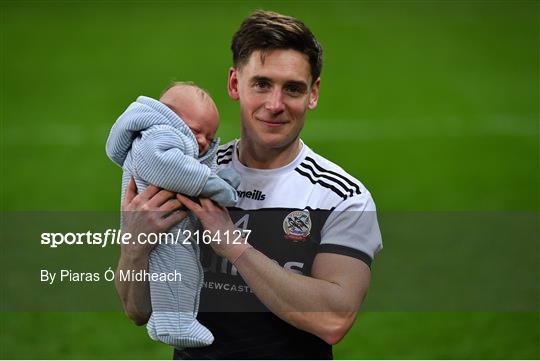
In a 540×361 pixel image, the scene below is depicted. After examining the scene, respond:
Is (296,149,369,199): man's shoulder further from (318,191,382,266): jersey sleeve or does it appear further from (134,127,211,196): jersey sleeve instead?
(134,127,211,196): jersey sleeve

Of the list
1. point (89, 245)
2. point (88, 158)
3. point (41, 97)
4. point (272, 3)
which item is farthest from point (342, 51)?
point (89, 245)

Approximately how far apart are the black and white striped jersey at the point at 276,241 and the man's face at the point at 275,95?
229mm

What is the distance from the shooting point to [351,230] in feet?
Result: 16.6

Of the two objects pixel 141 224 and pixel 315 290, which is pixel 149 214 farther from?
pixel 315 290

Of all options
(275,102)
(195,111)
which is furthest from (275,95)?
(195,111)

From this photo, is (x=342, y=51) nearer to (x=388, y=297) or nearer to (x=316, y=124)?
(x=316, y=124)

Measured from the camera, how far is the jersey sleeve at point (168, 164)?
190 inches

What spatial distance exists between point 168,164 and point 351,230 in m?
0.93

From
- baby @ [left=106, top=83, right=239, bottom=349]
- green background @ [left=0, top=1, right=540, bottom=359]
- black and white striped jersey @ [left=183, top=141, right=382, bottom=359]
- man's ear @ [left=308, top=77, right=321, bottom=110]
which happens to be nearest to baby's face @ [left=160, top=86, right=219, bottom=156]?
baby @ [left=106, top=83, right=239, bottom=349]

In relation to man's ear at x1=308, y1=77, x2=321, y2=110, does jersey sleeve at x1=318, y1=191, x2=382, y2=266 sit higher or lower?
lower

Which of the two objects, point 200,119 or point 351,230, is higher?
point 200,119

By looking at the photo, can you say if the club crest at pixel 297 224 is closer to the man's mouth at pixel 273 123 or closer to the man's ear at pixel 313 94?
the man's mouth at pixel 273 123

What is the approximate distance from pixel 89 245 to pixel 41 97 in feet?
38.4

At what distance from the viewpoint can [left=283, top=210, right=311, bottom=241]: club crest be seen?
5.15m
